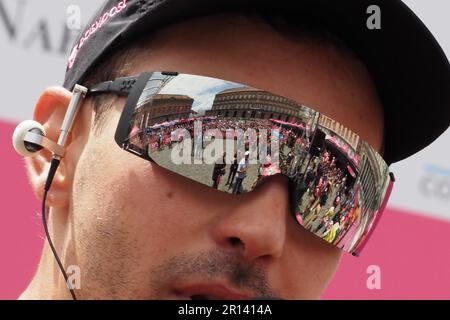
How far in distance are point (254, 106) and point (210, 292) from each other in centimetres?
37

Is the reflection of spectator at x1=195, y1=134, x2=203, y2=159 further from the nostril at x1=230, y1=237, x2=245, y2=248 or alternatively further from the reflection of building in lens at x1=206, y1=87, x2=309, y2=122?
the nostril at x1=230, y1=237, x2=245, y2=248

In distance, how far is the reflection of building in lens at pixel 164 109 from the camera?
4.26 ft

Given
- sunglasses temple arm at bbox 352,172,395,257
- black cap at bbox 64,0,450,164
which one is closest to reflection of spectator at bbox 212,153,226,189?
black cap at bbox 64,0,450,164

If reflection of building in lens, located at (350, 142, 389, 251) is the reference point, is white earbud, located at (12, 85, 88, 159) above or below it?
above

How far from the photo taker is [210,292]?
1215mm

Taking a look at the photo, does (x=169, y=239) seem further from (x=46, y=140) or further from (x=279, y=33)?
(x=279, y=33)

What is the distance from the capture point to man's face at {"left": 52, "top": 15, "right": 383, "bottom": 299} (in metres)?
1.24

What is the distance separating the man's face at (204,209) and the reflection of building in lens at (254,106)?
1.7 inches

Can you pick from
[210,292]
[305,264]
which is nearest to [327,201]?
[305,264]

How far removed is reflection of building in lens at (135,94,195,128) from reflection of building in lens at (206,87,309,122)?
0.05 m

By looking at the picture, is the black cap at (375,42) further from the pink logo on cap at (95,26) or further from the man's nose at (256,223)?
the man's nose at (256,223)

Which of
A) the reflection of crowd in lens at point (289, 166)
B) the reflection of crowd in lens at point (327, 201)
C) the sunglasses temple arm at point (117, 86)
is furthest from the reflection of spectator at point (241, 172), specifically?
the sunglasses temple arm at point (117, 86)
